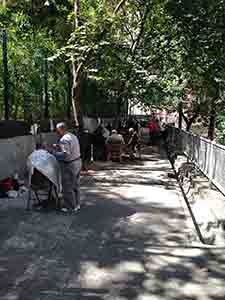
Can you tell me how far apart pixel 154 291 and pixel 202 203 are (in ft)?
11.7

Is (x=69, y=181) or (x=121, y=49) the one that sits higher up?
(x=121, y=49)

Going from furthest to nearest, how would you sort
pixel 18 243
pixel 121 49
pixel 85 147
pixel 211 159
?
pixel 121 49, pixel 85 147, pixel 211 159, pixel 18 243

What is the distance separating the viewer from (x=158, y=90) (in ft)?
55.5

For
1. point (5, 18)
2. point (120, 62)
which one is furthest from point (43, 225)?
point (120, 62)

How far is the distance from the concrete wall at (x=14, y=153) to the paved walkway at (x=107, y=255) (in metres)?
1.58

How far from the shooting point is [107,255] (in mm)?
5082

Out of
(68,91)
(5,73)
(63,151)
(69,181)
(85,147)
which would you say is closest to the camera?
(63,151)

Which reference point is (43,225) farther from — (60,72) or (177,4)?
(60,72)

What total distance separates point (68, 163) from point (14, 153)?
3.19 meters

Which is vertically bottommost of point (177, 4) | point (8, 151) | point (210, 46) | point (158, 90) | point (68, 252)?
point (68, 252)

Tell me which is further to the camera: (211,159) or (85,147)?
(85,147)

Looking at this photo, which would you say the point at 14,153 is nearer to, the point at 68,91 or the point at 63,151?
the point at 63,151

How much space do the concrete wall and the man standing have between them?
2.36 meters

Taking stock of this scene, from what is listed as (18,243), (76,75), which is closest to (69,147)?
(18,243)
